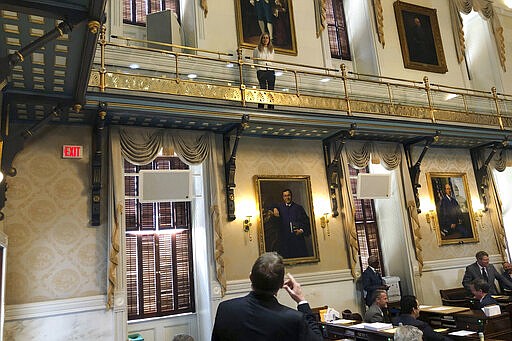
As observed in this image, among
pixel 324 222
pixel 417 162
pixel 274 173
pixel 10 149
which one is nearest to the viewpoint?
pixel 10 149

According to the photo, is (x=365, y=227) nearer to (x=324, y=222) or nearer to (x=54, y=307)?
(x=324, y=222)

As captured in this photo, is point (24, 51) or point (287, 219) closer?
point (24, 51)

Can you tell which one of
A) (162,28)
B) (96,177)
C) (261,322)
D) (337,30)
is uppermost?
(337,30)

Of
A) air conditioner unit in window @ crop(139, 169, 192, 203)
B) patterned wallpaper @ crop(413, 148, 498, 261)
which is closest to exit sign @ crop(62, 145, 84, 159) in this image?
air conditioner unit in window @ crop(139, 169, 192, 203)

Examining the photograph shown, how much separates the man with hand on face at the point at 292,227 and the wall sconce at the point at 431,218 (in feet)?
12.2

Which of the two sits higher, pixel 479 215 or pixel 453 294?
pixel 479 215

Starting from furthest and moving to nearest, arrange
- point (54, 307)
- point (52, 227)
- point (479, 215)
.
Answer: point (479, 215)
point (52, 227)
point (54, 307)

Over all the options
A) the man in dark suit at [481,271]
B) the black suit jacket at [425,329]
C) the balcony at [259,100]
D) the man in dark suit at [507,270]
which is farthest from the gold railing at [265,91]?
the black suit jacket at [425,329]

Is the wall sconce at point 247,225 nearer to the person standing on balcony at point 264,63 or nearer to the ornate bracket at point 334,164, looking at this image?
the ornate bracket at point 334,164

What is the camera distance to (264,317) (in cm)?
242

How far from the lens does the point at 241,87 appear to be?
8.50 metres

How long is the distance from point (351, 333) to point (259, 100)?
4.67 metres

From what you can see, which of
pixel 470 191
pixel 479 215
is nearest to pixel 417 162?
pixel 470 191

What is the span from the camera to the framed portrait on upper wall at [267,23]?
10.3 metres
